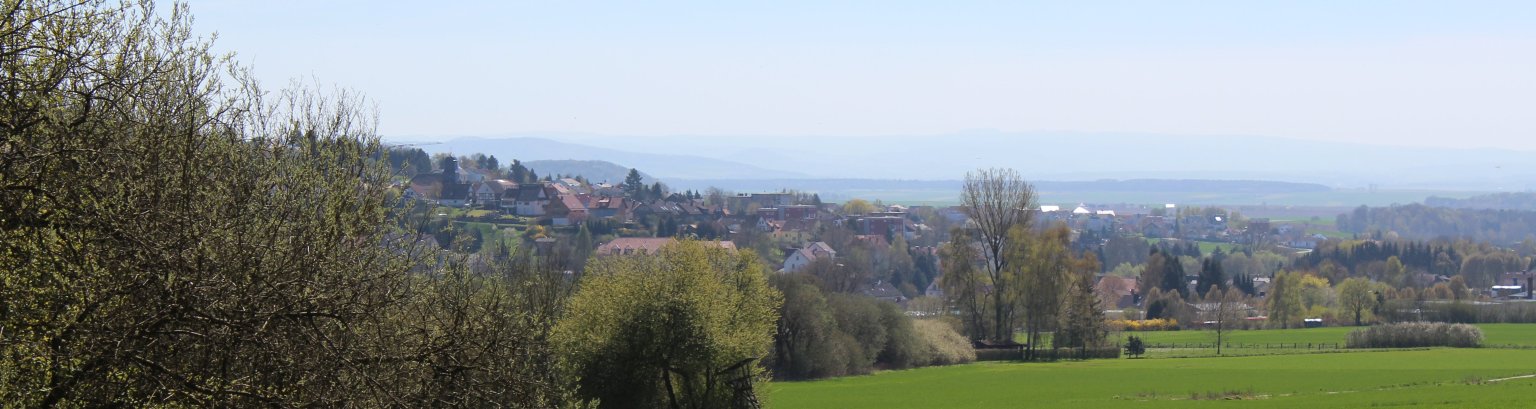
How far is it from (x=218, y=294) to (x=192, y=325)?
0.91 feet

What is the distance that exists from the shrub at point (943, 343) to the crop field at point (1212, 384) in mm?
2535

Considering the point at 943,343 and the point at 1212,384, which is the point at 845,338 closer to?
the point at 943,343

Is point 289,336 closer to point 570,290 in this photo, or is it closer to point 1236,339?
point 570,290

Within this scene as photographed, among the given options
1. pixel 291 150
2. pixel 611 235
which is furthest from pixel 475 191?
pixel 291 150

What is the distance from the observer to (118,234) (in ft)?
31.5

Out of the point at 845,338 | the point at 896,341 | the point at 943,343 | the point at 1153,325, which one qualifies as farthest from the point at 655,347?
the point at 1153,325

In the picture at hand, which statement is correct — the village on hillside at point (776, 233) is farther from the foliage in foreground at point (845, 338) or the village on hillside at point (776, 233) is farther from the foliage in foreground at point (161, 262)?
the foliage in foreground at point (161, 262)

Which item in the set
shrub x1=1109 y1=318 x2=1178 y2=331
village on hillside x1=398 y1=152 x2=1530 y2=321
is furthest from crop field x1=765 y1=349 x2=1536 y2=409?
village on hillside x1=398 y1=152 x2=1530 y2=321

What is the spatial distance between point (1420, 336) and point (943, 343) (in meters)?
23.0

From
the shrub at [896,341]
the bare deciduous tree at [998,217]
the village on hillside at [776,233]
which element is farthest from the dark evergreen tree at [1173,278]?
the shrub at [896,341]

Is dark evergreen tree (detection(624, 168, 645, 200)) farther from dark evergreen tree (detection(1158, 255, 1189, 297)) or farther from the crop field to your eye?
the crop field

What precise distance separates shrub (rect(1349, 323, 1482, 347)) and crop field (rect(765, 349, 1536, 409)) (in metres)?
4.40

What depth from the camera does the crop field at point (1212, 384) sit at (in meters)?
37.4

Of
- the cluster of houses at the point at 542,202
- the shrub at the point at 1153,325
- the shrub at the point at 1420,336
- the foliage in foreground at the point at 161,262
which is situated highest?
the foliage in foreground at the point at 161,262
